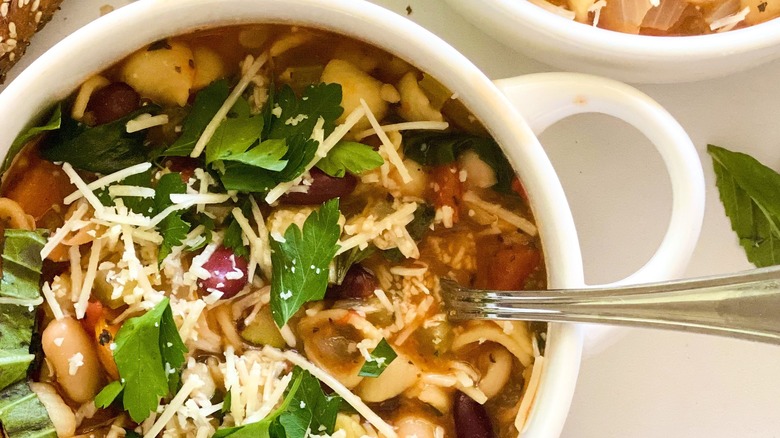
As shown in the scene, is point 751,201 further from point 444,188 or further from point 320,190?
point 320,190

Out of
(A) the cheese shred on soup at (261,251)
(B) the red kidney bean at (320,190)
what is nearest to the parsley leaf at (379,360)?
(A) the cheese shred on soup at (261,251)

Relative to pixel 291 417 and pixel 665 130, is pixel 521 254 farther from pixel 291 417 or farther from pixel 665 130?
pixel 291 417

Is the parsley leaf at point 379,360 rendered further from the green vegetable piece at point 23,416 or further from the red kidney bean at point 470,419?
the green vegetable piece at point 23,416

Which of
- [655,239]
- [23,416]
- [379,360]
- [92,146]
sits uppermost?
[655,239]

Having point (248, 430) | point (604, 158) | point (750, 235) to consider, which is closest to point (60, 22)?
point (248, 430)

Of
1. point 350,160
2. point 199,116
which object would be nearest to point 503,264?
point 350,160
